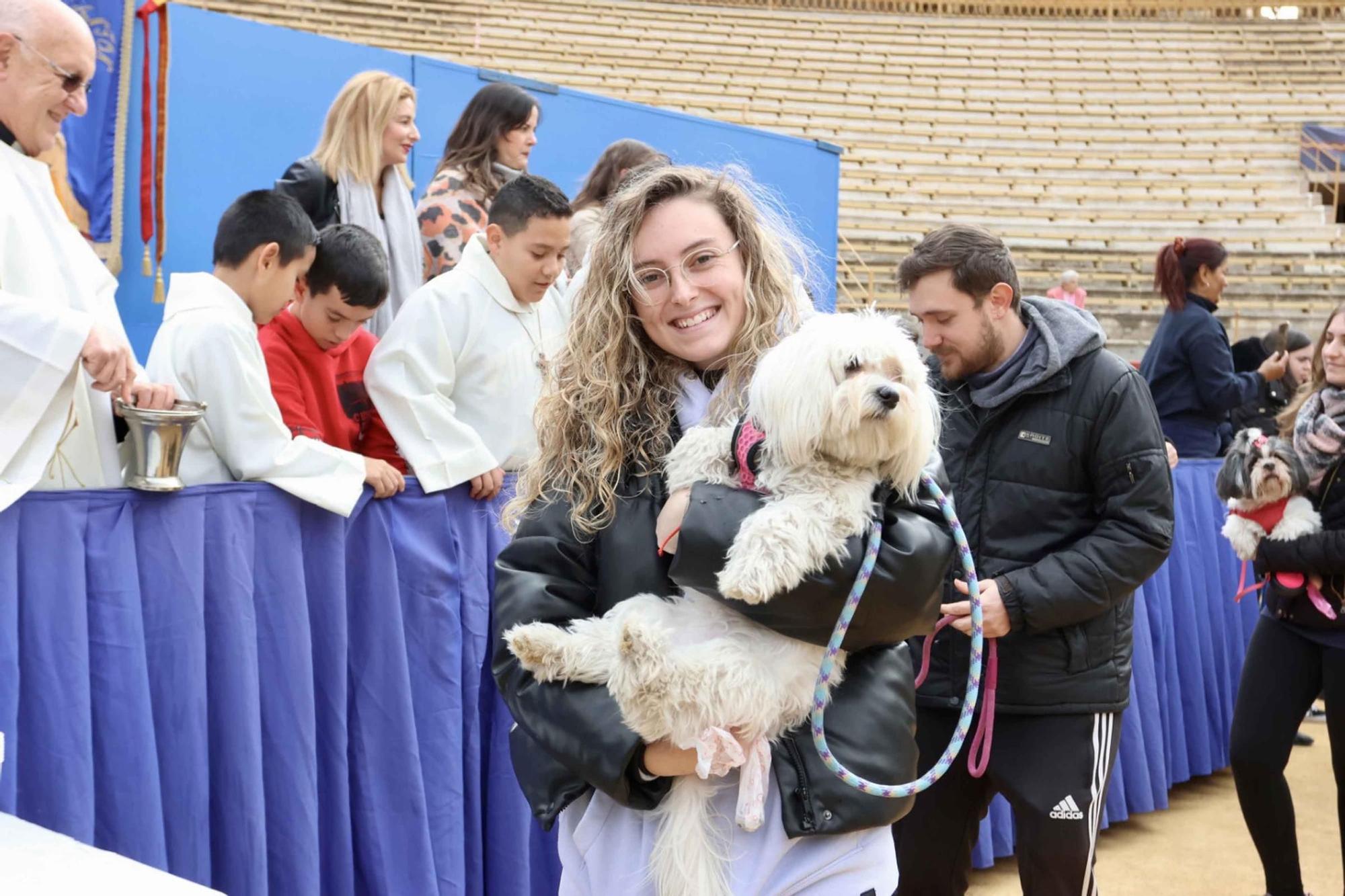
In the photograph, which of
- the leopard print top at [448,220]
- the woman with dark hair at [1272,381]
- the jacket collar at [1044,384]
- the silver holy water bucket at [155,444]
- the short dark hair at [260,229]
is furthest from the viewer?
the woman with dark hair at [1272,381]

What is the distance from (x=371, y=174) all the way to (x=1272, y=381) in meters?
5.14

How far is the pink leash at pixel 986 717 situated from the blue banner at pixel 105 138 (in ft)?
14.0

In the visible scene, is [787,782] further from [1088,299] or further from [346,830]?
[1088,299]

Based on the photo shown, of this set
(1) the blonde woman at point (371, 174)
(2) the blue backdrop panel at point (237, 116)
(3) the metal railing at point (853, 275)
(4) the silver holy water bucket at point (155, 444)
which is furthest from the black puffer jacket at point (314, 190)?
(3) the metal railing at point (853, 275)

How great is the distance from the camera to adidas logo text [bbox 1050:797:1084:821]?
2379mm

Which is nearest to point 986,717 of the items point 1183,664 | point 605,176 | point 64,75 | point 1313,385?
point 1313,385

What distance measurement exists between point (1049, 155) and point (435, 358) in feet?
53.2

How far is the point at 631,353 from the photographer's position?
1.67m

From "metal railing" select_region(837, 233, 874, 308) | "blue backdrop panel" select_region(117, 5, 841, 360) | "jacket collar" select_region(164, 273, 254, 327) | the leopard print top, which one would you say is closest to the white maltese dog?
"jacket collar" select_region(164, 273, 254, 327)

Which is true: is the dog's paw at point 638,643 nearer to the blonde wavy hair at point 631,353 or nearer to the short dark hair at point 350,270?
the blonde wavy hair at point 631,353

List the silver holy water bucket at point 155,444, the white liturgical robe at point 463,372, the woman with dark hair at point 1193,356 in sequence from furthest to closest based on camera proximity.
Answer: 1. the woman with dark hair at point 1193,356
2. the white liturgical robe at point 463,372
3. the silver holy water bucket at point 155,444

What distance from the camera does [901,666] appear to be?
155 cm

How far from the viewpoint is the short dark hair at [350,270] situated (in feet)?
10.1

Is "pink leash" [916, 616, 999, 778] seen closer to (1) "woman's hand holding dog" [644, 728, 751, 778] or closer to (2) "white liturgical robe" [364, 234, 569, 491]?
(1) "woman's hand holding dog" [644, 728, 751, 778]
